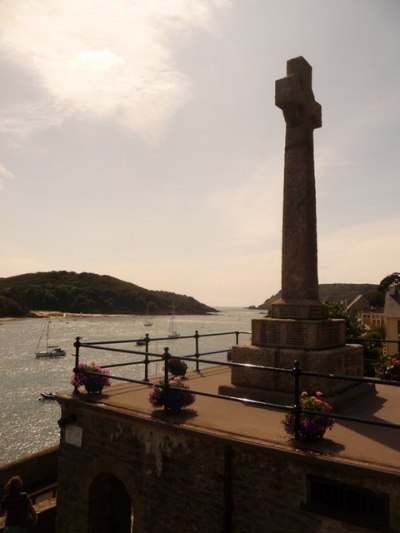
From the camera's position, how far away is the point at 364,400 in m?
8.46

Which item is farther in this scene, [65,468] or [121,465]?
[65,468]

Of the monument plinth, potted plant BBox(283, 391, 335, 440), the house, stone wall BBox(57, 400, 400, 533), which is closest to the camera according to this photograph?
stone wall BBox(57, 400, 400, 533)

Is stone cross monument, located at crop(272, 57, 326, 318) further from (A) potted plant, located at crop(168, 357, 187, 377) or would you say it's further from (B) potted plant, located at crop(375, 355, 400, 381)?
(A) potted plant, located at crop(168, 357, 187, 377)

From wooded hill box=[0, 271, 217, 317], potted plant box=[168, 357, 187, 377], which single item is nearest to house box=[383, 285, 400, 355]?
potted plant box=[168, 357, 187, 377]

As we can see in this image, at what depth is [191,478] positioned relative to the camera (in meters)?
6.43

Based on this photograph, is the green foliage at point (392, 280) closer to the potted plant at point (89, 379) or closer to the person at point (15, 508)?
the potted plant at point (89, 379)

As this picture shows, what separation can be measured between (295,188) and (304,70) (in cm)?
302

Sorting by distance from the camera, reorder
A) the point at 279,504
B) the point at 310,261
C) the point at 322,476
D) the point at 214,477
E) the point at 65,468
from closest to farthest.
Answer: the point at 322,476 → the point at 279,504 → the point at 214,477 → the point at 65,468 → the point at 310,261

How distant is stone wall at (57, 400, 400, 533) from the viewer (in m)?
5.32

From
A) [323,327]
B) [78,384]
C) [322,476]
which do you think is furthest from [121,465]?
[323,327]

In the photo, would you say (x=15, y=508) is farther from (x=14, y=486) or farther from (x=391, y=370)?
(x=391, y=370)

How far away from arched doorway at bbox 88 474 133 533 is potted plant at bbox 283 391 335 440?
413 centimetres

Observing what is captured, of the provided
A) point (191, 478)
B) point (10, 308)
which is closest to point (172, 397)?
point (191, 478)

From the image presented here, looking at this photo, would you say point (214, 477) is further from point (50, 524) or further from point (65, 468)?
point (50, 524)
